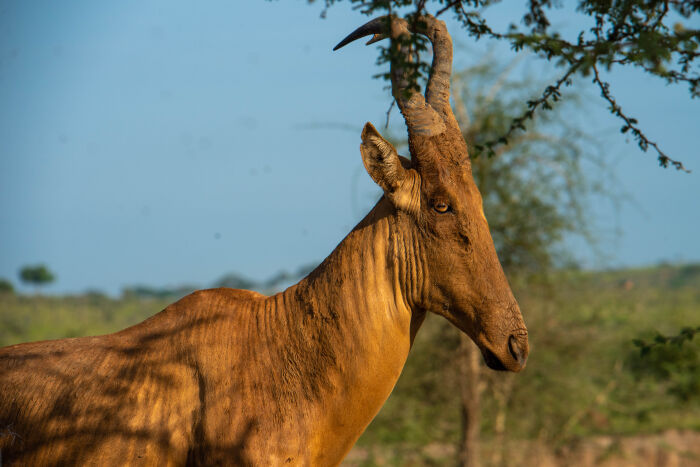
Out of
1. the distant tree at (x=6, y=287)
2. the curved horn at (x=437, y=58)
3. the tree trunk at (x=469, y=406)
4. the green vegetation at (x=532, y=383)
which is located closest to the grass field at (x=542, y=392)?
the green vegetation at (x=532, y=383)

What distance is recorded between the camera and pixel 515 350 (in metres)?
3.05

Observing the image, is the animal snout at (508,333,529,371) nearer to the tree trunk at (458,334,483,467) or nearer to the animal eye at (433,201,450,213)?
the animal eye at (433,201,450,213)

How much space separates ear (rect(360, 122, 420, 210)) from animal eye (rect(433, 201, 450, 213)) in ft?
0.33

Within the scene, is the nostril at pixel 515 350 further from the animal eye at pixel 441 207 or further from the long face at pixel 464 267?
the animal eye at pixel 441 207

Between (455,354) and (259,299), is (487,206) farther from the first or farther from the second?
(259,299)

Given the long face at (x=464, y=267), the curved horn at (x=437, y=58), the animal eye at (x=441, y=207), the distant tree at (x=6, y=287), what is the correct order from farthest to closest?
the distant tree at (x=6, y=287) → the curved horn at (x=437, y=58) → the animal eye at (x=441, y=207) → the long face at (x=464, y=267)

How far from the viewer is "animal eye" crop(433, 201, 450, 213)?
3.19m

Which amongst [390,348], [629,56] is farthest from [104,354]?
[629,56]

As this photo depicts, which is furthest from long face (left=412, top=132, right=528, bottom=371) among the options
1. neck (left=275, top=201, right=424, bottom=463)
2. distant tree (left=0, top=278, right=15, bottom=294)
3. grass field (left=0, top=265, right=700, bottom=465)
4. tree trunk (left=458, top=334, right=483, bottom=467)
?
distant tree (left=0, top=278, right=15, bottom=294)

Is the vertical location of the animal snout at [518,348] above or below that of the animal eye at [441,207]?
below

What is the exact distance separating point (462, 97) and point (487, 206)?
1713mm

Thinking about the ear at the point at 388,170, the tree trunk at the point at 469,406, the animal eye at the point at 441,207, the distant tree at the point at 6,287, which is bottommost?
the tree trunk at the point at 469,406

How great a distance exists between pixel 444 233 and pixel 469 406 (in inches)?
287

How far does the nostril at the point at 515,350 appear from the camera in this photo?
3.05m
